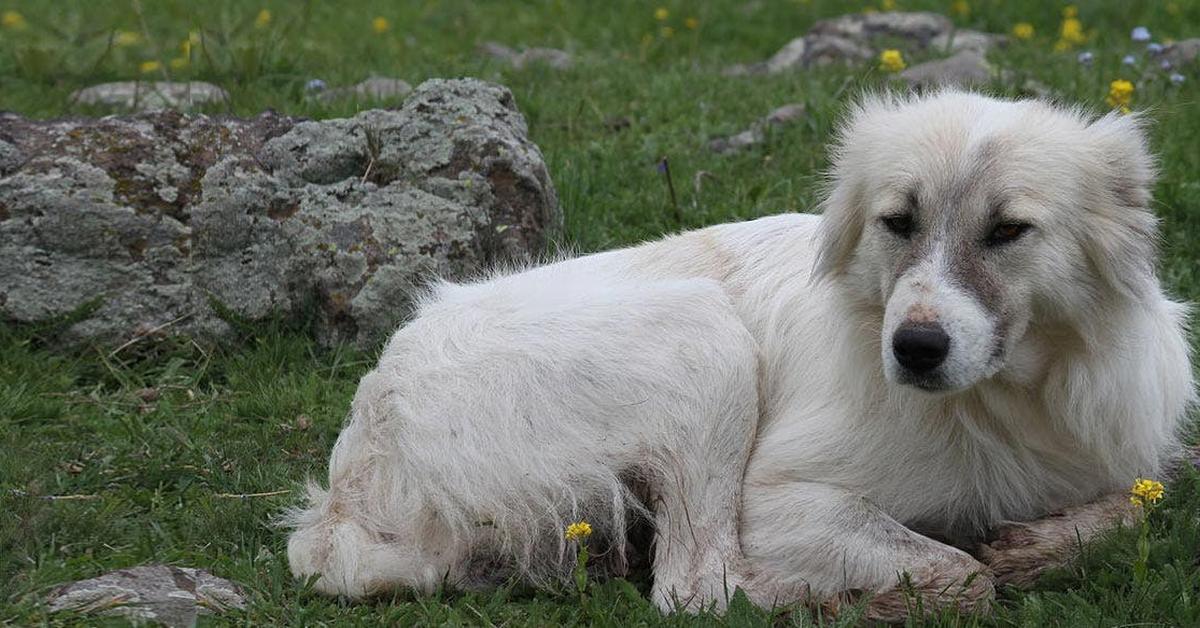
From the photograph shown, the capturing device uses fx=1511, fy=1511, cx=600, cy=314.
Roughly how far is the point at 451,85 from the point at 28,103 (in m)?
3.31

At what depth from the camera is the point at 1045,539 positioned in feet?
14.2

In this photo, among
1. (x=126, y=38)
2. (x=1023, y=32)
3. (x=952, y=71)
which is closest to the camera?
(x=952, y=71)

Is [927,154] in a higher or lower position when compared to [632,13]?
higher

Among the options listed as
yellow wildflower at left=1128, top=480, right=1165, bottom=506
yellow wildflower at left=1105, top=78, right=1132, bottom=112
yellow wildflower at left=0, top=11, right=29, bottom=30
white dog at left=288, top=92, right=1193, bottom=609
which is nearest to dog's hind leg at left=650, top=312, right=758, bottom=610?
white dog at left=288, top=92, right=1193, bottom=609

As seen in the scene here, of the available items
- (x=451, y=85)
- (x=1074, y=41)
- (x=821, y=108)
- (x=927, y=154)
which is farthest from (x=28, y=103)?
(x=1074, y=41)

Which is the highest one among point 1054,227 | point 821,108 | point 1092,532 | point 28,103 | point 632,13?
point 1054,227

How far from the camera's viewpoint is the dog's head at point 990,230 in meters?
3.97

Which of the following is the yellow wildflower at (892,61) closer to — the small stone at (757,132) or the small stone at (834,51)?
the small stone at (757,132)

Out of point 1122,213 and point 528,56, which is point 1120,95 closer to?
point 1122,213

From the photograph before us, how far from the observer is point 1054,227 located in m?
4.09

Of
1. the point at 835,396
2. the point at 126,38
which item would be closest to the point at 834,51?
the point at 126,38

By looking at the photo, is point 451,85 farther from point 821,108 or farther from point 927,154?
point 927,154

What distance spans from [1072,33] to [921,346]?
25.5ft

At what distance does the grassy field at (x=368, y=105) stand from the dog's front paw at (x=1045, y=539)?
6cm
